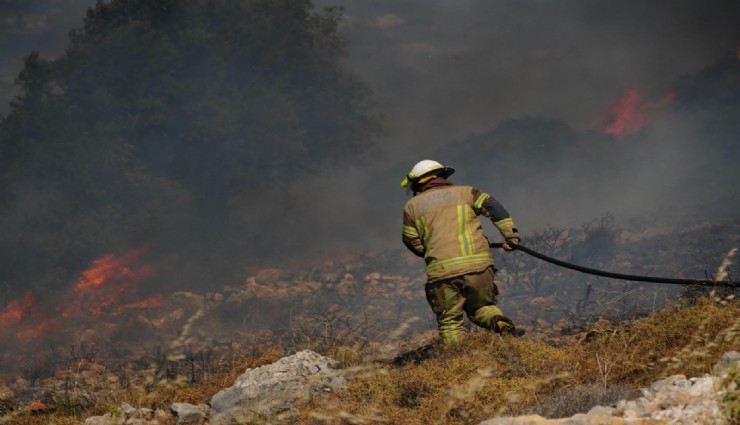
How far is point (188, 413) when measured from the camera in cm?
529

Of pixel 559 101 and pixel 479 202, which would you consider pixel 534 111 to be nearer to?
pixel 559 101

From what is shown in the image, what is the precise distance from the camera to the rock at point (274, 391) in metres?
4.96

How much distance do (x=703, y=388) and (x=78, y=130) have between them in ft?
58.6

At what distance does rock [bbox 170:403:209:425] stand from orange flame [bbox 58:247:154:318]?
33.6 feet

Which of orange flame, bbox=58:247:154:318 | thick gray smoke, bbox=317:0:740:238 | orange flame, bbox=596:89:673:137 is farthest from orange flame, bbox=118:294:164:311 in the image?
orange flame, bbox=596:89:673:137

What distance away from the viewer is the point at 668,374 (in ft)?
12.6

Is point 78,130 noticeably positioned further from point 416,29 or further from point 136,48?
point 416,29

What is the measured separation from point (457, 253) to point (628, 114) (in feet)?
56.9

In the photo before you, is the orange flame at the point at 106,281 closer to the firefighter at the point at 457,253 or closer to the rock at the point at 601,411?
the firefighter at the point at 457,253

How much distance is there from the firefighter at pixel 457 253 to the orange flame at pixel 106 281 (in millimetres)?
10857

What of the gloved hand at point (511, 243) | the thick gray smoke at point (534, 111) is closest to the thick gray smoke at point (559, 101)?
the thick gray smoke at point (534, 111)

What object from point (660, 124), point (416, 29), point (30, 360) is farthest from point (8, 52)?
point (660, 124)

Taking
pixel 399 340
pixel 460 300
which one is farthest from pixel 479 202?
pixel 399 340

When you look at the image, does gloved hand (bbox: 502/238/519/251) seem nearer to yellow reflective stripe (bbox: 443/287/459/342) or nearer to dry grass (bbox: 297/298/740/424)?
yellow reflective stripe (bbox: 443/287/459/342)
